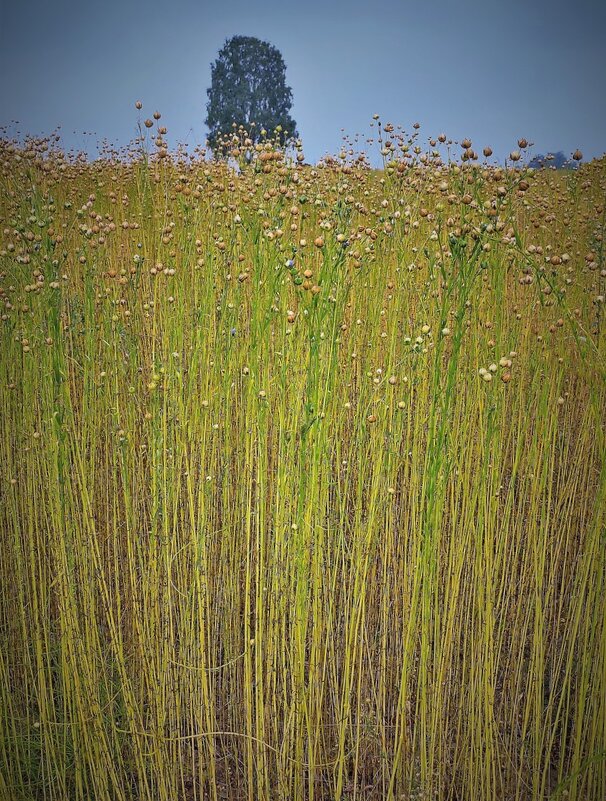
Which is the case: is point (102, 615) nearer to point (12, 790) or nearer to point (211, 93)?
point (12, 790)

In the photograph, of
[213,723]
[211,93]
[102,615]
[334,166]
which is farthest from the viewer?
[211,93]

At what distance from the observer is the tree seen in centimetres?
1158

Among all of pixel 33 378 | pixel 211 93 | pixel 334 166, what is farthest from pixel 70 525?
pixel 211 93

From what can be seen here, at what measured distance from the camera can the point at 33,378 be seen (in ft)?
5.86

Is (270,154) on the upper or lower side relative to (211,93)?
lower

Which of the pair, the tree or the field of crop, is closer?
the field of crop

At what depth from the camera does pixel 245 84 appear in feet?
38.6

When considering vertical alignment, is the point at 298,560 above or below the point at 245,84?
below

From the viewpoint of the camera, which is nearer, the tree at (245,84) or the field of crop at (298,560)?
the field of crop at (298,560)

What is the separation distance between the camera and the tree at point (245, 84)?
11.6 metres

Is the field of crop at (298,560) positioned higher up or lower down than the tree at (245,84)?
lower down

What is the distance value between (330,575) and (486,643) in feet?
1.36

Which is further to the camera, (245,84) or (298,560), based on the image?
(245,84)

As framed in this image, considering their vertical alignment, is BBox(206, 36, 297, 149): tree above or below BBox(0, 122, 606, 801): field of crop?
above
